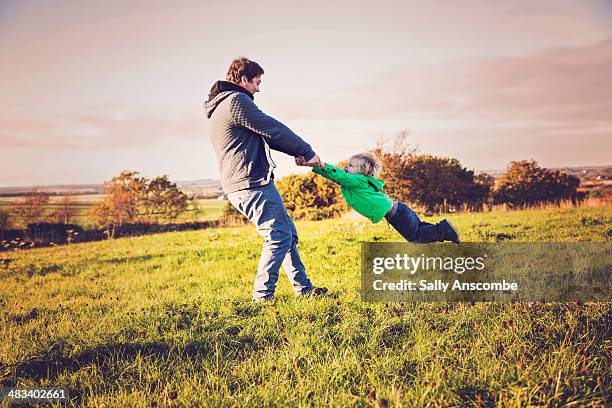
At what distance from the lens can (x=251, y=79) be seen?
14.4ft

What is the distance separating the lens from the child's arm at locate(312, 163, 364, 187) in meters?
4.39

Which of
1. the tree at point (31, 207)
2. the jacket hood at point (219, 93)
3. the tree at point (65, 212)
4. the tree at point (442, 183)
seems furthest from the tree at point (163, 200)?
the jacket hood at point (219, 93)

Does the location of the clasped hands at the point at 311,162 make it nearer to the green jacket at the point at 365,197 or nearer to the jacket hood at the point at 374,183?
the green jacket at the point at 365,197

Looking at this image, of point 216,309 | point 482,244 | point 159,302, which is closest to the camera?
point 216,309

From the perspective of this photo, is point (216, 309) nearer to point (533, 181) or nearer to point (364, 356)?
point (364, 356)

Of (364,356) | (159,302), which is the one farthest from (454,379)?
(159,302)

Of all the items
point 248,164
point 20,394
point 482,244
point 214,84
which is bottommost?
point 20,394

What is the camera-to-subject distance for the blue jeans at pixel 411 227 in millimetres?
4875

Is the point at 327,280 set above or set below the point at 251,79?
below

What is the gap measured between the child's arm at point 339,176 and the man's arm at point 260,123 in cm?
35

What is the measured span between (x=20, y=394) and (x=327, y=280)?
3.27 meters

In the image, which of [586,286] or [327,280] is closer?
[586,286]

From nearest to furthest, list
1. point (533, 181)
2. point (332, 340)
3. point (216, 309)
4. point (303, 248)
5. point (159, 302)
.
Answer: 1. point (332, 340)
2. point (216, 309)
3. point (159, 302)
4. point (303, 248)
5. point (533, 181)

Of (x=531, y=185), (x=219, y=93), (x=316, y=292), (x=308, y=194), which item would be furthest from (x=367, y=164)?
(x=531, y=185)
